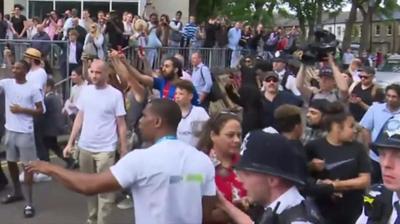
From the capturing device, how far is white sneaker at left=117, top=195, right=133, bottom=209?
30.4 ft

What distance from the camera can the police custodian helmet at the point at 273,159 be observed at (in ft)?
8.96

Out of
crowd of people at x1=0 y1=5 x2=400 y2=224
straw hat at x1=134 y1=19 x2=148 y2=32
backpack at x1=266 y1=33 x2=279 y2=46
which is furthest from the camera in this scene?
backpack at x1=266 y1=33 x2=279 y2=46

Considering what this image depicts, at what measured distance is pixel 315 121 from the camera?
591 centimetres

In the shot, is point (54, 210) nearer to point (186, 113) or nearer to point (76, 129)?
point (76, 129)

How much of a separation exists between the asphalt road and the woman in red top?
3.60m

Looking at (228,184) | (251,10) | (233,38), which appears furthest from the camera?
(251,10)

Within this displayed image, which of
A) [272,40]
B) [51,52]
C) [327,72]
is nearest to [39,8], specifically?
[272,40]

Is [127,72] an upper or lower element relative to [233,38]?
upper

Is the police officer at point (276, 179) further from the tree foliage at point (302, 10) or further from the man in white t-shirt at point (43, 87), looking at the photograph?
the tree foliage at point (302, 10)

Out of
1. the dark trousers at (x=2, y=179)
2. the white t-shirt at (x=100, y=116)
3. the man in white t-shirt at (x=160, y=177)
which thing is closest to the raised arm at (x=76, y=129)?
the white t-shirt at (x=100, y=116)

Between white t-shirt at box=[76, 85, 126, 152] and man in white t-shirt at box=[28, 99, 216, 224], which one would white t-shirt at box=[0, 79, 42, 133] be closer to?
white t-shirt at box=[76, 85, 126, 152]

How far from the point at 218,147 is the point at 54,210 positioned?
4663 millimetres

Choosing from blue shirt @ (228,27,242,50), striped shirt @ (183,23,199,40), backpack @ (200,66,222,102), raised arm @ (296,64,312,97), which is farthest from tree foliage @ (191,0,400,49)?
raised arm @ (296,64,312,97)

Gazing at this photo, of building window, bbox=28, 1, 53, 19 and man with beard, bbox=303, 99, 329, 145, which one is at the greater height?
building window, bbox=28, 1, 53, 19
